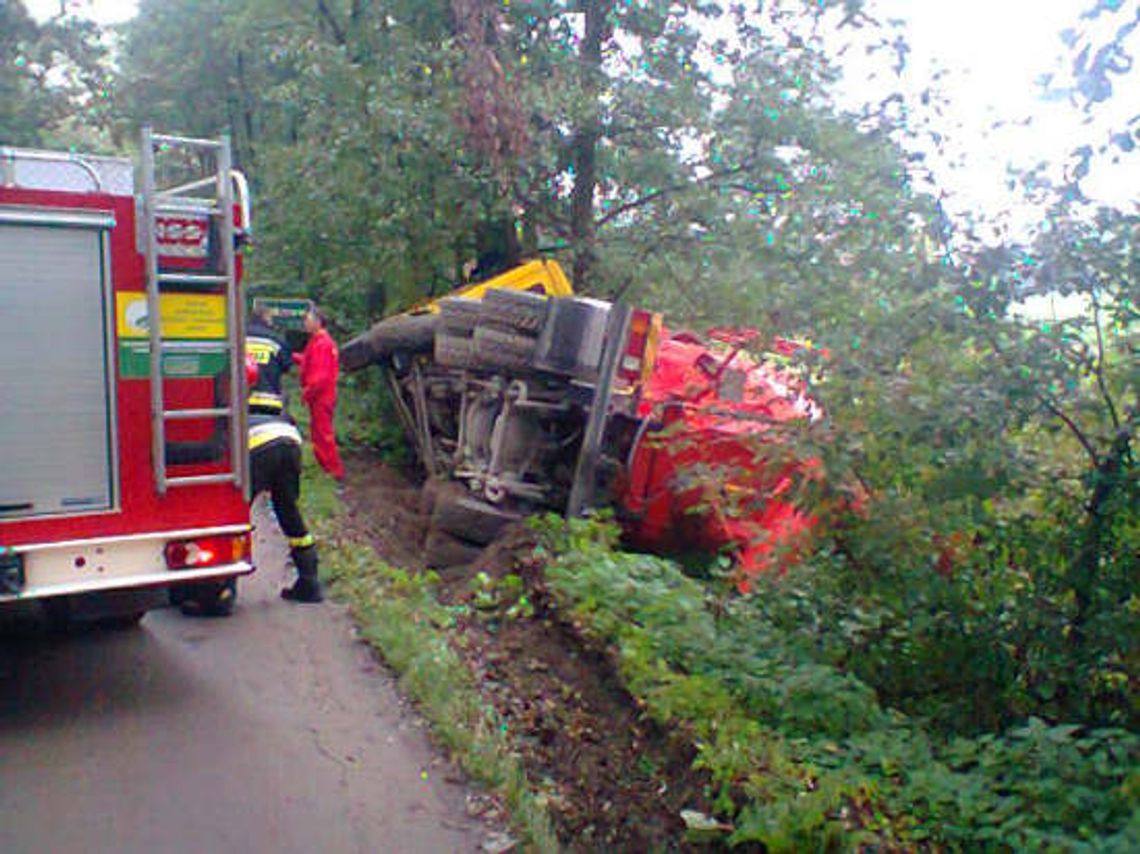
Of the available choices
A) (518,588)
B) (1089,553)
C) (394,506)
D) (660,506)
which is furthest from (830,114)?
(1089,553)

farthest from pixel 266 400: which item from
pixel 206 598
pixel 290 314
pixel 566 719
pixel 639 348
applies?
pixel 290 314

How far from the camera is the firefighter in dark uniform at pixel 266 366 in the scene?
812cm

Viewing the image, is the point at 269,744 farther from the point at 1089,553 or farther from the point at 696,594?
the point at 1089,553

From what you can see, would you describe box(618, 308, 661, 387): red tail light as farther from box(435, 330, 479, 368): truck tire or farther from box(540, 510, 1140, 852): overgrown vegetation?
box(540, 510, 1140, 852): overgrown vegetation

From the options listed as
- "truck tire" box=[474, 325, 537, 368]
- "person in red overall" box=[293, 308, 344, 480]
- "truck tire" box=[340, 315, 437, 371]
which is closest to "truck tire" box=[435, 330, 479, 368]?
"truck tire" box=[474, 325, 537, 368]

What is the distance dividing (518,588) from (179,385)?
278 cm

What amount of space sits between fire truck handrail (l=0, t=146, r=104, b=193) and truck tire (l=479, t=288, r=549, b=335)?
13.0 feet

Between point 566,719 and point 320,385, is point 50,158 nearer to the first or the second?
point 566,719

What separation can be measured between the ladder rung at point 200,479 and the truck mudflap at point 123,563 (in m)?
0.25

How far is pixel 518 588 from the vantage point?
312 inches

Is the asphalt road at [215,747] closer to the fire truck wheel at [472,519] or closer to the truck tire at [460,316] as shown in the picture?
the fire truck wheel at [472,519]

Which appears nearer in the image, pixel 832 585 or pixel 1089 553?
pixel 1089 553

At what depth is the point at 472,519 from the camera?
31.9ft

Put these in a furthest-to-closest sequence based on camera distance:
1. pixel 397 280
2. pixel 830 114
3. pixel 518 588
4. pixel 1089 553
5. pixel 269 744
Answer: pixel 397 280 < pixel 830 114 < pixel 518 588 < pixel 269 744 < pixel 1089 553
